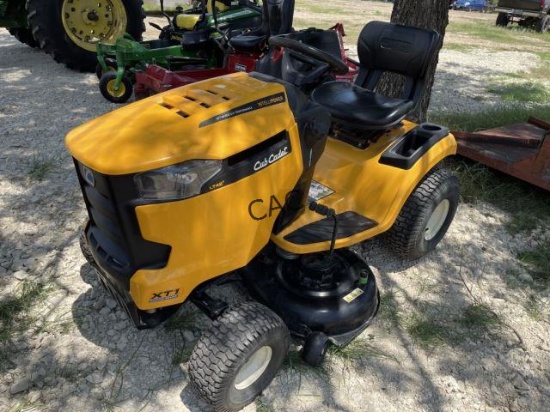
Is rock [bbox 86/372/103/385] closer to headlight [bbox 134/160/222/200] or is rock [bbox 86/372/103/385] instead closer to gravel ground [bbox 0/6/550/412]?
gravel ground [bbox 0/6/550/412]

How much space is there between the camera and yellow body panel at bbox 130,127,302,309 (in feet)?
5.25

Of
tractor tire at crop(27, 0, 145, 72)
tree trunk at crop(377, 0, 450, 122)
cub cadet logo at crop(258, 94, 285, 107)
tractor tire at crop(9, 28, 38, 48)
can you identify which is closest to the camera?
cub cadet logo at crop(258, 94, 285, 107)

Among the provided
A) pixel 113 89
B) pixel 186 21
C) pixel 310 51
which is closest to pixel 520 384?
pixel 310 51

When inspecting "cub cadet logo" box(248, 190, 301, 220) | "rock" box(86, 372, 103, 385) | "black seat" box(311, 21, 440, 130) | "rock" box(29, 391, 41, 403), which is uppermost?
"black seat" box(311, 21, 440, 130)

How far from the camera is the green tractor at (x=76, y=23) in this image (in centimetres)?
586

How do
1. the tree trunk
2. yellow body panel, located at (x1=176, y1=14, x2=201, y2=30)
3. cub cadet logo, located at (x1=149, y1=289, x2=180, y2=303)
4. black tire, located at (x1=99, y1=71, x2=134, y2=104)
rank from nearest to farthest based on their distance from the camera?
cub cadet logo, located at (x1=149, y1=289, x2=180, y2=303) → the tree trunk → black tire, located at (x1=99, y1=71, x2=134, y2=104) → yellow body panel, located at (x1=176, y1=14, x2=201, y2=30)

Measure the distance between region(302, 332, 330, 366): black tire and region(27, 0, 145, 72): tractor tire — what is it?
552cm

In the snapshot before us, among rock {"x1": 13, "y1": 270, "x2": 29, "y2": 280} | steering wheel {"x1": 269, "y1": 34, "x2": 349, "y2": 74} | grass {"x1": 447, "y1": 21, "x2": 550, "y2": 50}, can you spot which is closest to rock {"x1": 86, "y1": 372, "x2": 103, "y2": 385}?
rock {"x1": 13, "y1": 270, "x2": 29, "y2": 280}

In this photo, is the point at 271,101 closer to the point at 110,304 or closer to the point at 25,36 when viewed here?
the point at 110,304

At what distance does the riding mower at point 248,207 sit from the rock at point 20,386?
59 cm

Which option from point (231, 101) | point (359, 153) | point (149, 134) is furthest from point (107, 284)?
point (359, 153)

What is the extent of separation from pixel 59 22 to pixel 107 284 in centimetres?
522

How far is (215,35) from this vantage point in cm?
563

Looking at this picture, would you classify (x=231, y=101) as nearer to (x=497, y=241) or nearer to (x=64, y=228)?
(x=64, y=228)
